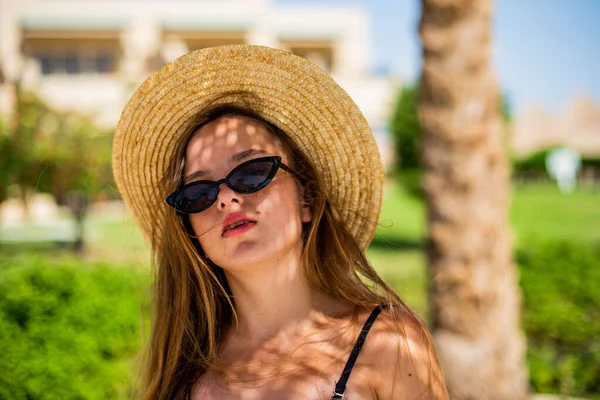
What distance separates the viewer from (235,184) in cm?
196

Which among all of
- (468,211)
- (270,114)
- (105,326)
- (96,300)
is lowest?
(105,326)

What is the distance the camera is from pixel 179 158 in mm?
2350

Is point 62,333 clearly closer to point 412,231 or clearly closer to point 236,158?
point 236,158

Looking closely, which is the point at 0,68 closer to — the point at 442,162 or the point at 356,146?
the point at 442,162

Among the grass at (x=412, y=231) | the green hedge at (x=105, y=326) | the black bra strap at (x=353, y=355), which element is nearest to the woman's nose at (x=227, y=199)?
the black bra strap at (x=353, y=355)

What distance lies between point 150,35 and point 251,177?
35223 millimetres

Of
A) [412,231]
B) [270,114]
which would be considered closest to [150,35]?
[412,231]

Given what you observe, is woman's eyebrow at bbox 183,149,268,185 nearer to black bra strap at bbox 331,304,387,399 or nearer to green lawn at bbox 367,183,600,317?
black bra strap at bbox 331,304,387,399

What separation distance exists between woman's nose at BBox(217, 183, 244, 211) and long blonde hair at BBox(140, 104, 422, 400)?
287 millimetres

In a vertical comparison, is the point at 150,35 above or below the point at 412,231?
above

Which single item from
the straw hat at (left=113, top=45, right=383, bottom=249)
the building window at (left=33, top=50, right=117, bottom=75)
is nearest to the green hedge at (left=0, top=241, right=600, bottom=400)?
the straw hat at (left=113, top=45, right=383, bottom=249)

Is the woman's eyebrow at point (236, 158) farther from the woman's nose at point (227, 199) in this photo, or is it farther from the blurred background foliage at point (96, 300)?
the blurred background foliage at point (96, 300)

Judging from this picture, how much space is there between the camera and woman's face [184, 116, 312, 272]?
1.96 meters

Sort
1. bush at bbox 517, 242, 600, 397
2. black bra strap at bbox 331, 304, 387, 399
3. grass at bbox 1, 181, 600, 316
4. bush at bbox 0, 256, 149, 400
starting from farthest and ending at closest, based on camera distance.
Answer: grass at bbox 1, 181, 600, 316, bush at bbox 517, 242, 600, 397, bush at bbox 0, 256, 149, 400, black bra strap at bbox 331, 304, 387, 399
